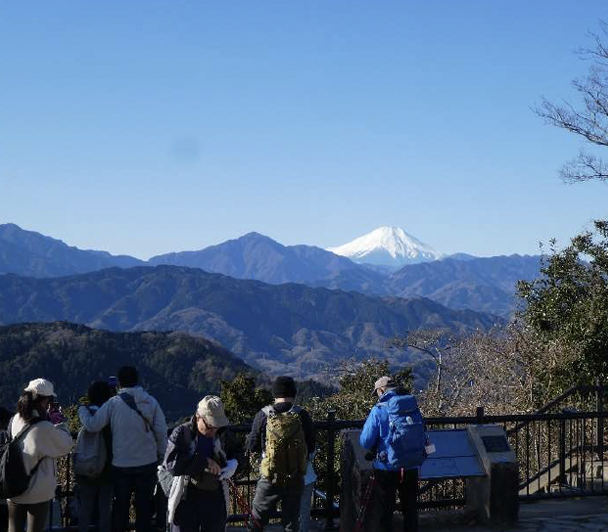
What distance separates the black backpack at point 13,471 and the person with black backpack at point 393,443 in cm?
276

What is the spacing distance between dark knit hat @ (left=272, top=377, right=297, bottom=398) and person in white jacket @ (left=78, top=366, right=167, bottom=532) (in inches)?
41.7

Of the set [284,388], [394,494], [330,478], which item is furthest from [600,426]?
[284,388]

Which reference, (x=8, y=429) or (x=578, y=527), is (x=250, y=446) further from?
(x=578, y=527)

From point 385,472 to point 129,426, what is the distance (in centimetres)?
221

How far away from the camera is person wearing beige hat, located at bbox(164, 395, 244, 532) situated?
5695 mm

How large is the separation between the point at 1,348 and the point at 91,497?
13561 centimetres

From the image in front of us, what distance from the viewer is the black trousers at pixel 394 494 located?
22.9 ft

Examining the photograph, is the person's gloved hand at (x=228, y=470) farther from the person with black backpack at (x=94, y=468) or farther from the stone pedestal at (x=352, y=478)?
the stone pedestal at (x=352, y=478)

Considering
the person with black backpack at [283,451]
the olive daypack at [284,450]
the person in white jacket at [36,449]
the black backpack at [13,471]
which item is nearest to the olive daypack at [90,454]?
the person in white jacket at [36,449]

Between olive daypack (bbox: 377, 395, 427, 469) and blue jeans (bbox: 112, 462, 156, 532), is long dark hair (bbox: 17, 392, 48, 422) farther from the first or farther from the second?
olive daypack (bbox: 377, 395, 427, 469)

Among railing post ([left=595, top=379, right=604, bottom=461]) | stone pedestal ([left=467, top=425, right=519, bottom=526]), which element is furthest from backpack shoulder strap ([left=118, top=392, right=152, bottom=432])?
railing post ([left=595, top=379, right=604, bottom=461])

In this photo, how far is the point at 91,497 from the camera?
6941 millimetres

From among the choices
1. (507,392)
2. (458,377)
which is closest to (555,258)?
(507,392)

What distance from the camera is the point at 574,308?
1928cm
